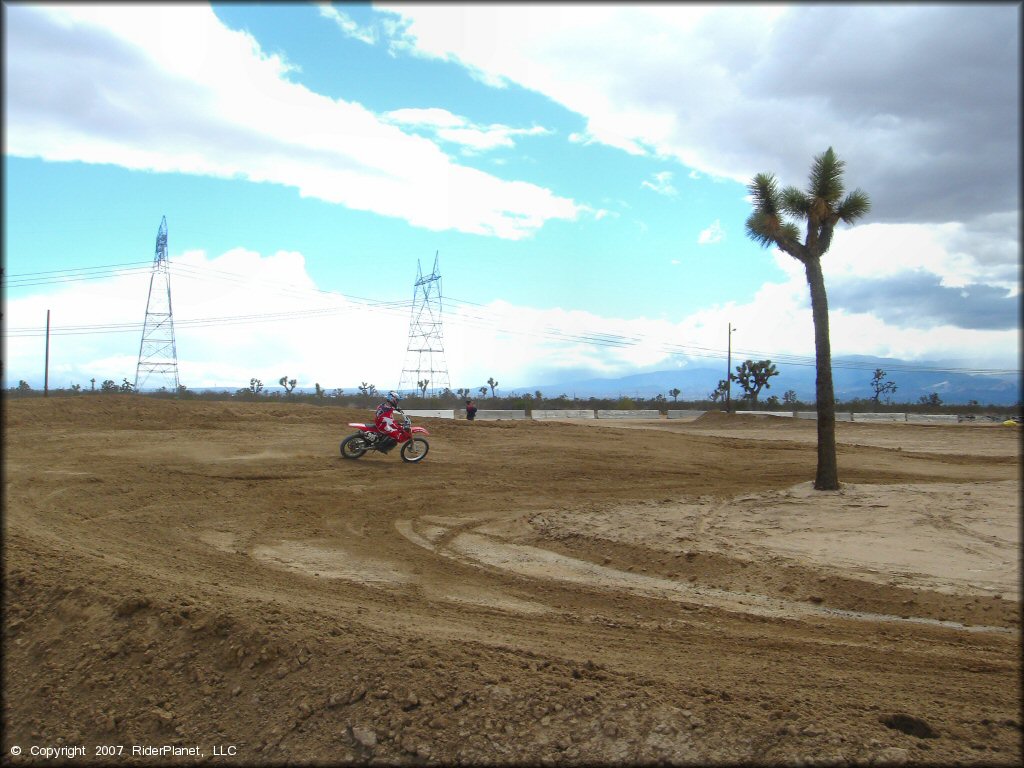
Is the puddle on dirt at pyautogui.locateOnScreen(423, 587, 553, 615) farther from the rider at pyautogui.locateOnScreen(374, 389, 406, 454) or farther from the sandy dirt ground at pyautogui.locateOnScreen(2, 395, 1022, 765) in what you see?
the rider at pyautogui.locateOnScreen(374, 389, 406, 454)

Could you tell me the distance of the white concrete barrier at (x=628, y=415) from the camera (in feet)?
174

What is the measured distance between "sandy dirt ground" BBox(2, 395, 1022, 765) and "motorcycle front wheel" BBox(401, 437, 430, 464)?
3.63 meters

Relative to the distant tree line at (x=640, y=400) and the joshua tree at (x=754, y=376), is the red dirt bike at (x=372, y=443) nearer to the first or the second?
the distant tree line at (x=640, y=400)

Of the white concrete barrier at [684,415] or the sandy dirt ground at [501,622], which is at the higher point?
the white concrete barrier at [684,415]

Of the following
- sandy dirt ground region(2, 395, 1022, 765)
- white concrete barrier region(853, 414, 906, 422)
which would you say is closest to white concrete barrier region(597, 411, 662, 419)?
white concrete barrier region(853, 414, 906, 422)

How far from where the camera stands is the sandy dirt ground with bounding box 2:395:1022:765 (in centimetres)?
452

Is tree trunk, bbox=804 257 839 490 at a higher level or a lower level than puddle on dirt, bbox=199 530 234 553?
higher

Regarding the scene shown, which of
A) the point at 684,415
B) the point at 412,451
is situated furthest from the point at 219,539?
the point at 684,415

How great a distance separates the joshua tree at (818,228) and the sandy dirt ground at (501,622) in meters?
1.88

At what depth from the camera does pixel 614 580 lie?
852 centimetres

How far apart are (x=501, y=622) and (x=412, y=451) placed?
12.4 m

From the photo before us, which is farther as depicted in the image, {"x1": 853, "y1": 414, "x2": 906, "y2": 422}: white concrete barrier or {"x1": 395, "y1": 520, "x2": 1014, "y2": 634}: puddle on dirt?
{"x1": 853, "y1": 414, "x2": 906, "y2": 422}: white concrete barrier

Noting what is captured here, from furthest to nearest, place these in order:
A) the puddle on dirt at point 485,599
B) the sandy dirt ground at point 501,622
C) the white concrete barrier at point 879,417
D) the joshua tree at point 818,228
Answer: the white concrete barrier at point 879,417, the joshua tree at point 818,228, the puddle on dirt at point 485,599, the sandy dirt ground at point 501,622

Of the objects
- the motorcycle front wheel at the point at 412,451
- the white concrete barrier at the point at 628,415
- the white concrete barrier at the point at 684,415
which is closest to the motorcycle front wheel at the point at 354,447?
the motorcycle front wheel at the point at 412,451
